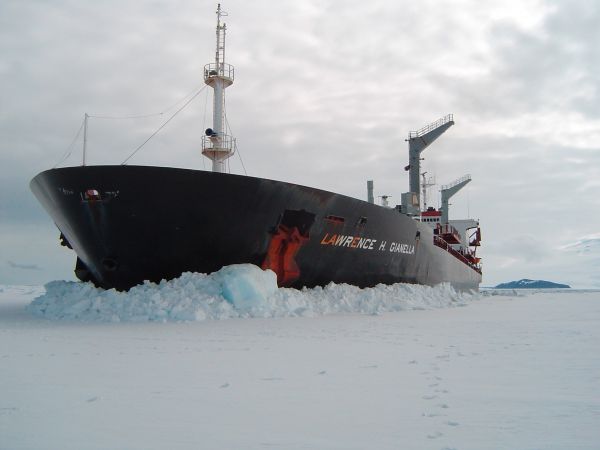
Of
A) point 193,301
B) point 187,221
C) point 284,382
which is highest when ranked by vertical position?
point 187,221

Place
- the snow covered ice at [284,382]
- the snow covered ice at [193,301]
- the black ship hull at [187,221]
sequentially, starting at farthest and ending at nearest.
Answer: the black ship hull at [187,221], the snow covered ice at [193,301], the snow covered ice at [284,382]

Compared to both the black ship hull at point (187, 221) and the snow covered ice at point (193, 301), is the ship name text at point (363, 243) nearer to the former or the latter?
the black ship hull at point (187, 221)

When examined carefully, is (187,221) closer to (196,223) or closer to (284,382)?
(196,223)

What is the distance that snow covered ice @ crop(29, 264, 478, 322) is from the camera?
7844 mm

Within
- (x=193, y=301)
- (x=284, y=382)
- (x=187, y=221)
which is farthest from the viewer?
(x=187, y=221)

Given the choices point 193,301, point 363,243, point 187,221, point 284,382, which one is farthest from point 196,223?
point 284,382

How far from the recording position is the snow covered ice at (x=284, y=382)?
8.16 feet

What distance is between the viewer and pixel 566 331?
7.29 metres

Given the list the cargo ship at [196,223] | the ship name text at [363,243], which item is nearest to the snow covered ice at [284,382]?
the cargo ship at [196,223]

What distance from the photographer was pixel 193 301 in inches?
315

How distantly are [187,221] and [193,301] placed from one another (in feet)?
5.48

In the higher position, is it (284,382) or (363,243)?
(363,243)

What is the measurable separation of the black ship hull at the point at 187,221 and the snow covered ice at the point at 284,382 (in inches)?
52.6

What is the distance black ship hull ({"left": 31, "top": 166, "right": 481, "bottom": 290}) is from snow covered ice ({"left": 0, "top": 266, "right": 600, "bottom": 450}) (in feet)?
4.39
